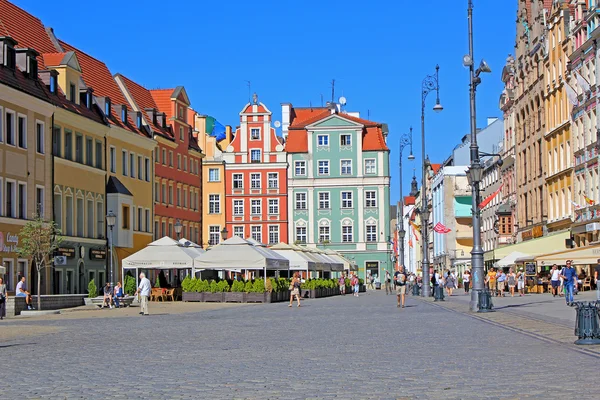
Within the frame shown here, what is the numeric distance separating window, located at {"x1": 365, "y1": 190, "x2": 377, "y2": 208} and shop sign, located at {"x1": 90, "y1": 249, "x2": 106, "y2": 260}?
48068mm

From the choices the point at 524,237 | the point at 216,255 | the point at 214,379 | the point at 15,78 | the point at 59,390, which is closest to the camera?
the point at 59,390

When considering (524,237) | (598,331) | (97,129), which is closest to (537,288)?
(524,237)

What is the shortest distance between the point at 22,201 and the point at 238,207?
55.1 meters

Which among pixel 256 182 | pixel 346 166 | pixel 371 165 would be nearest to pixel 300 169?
pixel 346 166

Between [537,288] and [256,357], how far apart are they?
5009 cm

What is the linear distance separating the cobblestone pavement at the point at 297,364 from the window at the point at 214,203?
74.8 meters

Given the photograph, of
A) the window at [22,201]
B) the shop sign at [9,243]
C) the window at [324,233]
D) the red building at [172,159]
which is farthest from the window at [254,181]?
the shop sign at [9,243]

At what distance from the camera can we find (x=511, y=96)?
8219 centimetres

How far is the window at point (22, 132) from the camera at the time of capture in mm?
46000

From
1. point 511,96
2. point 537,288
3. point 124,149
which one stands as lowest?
point 537,288

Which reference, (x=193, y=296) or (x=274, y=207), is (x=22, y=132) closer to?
(x=193, y=296)

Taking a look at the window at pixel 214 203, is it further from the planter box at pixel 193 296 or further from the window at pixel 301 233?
the planter box at pixel 193 296

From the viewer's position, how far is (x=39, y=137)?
159 feet

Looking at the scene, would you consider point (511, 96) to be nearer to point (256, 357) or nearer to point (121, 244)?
point (121, 244)
